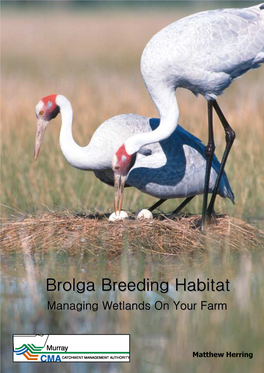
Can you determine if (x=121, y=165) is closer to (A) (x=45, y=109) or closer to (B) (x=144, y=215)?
(B) (x=144, y=215)

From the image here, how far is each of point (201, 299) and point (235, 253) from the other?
162 cm

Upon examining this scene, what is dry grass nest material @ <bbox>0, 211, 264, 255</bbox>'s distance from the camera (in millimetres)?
5867

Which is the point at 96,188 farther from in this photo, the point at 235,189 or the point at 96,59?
the point at 96,59

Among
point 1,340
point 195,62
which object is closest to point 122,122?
point 195,62

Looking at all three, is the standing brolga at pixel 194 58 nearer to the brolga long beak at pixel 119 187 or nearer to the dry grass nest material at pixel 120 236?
the brolga long beak at pixel 119 187

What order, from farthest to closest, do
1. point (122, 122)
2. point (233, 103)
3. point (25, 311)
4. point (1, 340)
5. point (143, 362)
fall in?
point (233, 103) → point (122, 122) → point (25, 311) → point (1, 340) → point (143, 362)

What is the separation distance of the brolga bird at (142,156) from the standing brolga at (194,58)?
7.1 inches

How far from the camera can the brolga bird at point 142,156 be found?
6.32 m

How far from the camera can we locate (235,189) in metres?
7.83

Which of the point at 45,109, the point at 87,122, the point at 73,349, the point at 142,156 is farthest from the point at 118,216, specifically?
the point at 87,122

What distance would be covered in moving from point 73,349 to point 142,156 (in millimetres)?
2723

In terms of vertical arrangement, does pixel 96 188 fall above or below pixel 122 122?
below

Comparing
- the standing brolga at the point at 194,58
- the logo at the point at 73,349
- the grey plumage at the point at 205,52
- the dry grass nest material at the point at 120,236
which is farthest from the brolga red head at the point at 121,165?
the logo at the point at 73,349

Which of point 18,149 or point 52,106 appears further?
point 18,149
